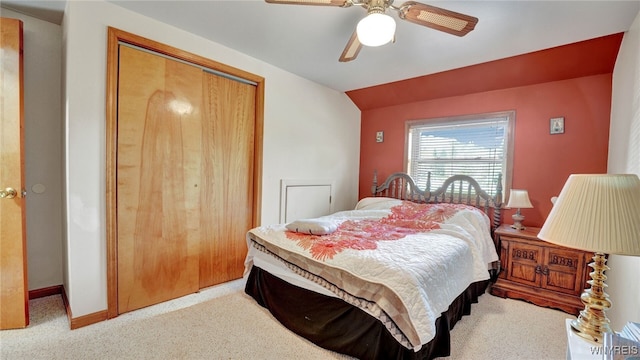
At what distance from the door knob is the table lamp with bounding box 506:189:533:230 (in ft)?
13.4

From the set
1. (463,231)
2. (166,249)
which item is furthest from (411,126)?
(166,249)

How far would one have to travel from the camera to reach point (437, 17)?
1.52 m

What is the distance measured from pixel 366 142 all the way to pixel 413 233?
2.15m

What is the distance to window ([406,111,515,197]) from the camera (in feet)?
10.1

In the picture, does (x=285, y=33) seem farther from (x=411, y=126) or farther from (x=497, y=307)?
(x=497, y=307)

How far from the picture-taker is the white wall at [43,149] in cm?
224

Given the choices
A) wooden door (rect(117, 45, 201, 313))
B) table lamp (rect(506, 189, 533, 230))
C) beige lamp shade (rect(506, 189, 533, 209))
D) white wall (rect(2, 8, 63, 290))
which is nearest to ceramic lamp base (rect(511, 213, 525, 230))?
table lamp (rect(506, 189, 533, 230))

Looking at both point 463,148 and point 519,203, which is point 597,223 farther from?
point 463,148

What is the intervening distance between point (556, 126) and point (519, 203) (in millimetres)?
883

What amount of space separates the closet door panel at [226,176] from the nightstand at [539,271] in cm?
264

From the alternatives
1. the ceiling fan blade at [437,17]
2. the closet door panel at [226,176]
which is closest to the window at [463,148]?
the ceiling fan blade at [437,17]

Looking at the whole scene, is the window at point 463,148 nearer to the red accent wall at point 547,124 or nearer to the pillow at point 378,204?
the red accent wall at point 547,124

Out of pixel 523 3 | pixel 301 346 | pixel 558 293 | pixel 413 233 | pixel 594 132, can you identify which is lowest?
pixel 301 346

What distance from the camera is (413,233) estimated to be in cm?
237
